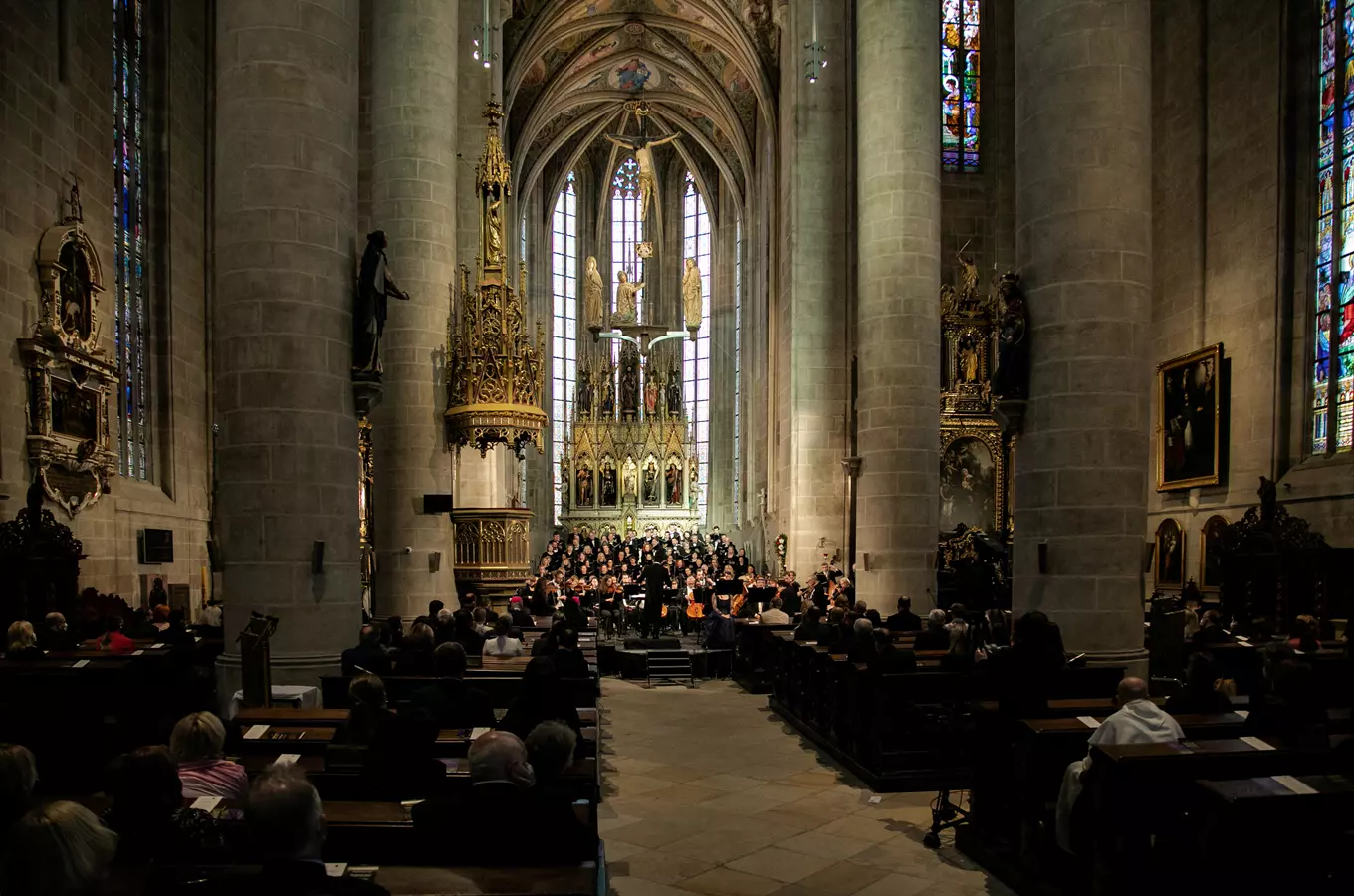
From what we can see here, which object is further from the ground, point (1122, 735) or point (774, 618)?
point (1122, 735)

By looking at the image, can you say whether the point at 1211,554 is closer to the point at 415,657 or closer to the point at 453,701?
the point at 415,657

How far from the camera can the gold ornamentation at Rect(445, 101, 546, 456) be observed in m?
15.5

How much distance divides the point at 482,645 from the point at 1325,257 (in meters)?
14.0

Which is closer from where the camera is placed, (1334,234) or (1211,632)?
(1211,632)

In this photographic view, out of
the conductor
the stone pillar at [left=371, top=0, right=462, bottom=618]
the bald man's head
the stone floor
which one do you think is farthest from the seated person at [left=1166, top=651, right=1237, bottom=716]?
the conductor

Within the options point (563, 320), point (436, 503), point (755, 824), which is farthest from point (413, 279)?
point (563, 320)

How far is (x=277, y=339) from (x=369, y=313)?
960 mm

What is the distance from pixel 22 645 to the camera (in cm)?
894

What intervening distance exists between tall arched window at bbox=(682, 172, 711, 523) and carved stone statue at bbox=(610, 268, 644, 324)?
3.20m

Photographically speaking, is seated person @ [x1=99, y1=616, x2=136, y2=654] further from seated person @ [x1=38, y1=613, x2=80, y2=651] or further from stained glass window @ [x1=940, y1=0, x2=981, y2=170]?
stained glass window @ [x1=940, y1=0, x2=981, y2=170]

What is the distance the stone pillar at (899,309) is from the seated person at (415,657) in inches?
363

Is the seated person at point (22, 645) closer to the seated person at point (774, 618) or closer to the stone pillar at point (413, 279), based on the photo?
the stone pillar at point (413, 279)

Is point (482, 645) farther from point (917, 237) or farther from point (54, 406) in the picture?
point (917, 237)

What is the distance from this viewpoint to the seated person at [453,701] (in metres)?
6.85
